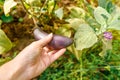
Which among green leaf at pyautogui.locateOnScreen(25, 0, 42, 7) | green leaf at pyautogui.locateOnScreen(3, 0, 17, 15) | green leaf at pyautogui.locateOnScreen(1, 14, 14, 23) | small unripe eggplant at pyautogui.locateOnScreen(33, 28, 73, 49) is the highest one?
green leaf at pyautogui.locateOnScreen(3, 0, 17, 15)

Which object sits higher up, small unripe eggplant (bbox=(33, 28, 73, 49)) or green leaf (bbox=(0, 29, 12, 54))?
green leaf (bbox=(0, 29, 12, 54))

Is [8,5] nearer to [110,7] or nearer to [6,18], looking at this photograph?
[6,18]

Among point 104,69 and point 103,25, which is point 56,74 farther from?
point 103,25

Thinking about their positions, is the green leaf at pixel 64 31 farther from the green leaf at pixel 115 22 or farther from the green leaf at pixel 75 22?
the green leaf at pixel 115 22

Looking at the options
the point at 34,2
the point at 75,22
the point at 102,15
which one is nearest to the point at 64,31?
the point at 75,22

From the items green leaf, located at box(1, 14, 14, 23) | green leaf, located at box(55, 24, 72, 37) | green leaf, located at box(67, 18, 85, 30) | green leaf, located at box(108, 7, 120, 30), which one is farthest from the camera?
green leaf, located at box(1, 14, 14, 23)

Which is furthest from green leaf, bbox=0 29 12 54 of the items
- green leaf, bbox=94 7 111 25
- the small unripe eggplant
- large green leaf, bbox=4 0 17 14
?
green leaf, bbox=94 7 111 25

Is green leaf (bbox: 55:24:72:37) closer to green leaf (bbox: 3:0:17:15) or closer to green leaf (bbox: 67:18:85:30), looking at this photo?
green leaf (bbox: 67:18:85:30)
